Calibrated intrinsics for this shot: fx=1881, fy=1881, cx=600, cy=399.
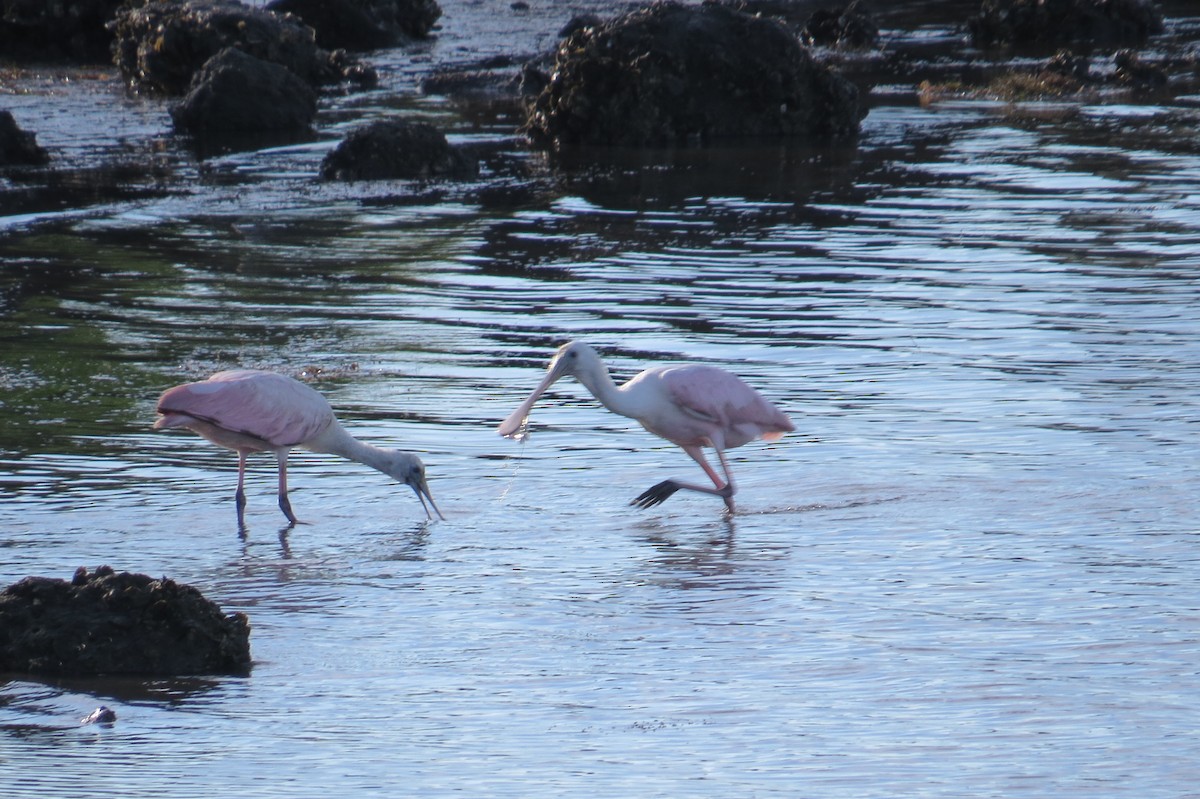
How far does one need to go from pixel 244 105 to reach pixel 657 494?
16.1 meters

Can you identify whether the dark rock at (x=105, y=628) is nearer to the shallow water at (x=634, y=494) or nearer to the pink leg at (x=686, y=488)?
the shallow water at (x=634, y=494)

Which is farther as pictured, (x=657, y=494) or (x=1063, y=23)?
(x=1063, y=23)

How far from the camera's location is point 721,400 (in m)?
8.75

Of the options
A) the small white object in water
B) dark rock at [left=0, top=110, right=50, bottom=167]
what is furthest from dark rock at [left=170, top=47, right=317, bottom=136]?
the small white object in water

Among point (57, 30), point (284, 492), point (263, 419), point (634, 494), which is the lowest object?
point (634, 494)

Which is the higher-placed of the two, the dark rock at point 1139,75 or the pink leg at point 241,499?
the dark rock at point 1139,75

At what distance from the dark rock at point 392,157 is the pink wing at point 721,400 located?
35.4ft

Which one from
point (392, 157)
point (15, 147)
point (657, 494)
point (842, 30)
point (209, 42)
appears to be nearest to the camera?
point (657, 494)

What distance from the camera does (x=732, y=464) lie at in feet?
31.2

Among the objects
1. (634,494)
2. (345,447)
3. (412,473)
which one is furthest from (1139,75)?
(412,473)

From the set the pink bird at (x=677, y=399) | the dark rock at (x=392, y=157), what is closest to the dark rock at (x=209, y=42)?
the dark rock at (x=392, y=157)

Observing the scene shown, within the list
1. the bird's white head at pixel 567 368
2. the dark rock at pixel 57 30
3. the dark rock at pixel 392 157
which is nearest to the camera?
the bird's white head at pixel 567 368

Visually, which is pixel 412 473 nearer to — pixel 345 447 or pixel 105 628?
pixel 345 447

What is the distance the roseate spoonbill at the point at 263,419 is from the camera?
8312 millimetres
